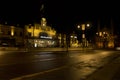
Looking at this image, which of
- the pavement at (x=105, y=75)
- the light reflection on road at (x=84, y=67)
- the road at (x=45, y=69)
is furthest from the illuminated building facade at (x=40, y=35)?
the pavement at (x=105, y=75)

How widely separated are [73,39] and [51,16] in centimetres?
2159

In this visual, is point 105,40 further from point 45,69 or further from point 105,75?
point 105,75

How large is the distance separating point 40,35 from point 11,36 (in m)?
16.6

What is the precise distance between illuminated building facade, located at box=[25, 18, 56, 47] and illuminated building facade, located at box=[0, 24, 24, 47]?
2.18m

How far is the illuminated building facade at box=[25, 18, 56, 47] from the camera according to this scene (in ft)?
295

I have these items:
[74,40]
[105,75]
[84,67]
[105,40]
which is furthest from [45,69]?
[74,40]

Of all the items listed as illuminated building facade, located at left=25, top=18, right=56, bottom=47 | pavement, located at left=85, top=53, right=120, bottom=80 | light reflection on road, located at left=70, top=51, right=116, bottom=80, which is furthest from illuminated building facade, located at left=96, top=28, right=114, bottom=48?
pavement, located at left=85, top=53, right=120, bottom=80

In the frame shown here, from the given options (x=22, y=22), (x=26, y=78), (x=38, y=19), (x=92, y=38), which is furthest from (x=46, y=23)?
(x=26, y=78)

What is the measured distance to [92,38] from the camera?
123 metres

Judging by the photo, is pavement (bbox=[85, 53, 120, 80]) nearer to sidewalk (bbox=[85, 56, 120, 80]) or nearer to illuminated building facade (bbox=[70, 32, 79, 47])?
sidewalk (bbox=[85, 56, 120, 80])

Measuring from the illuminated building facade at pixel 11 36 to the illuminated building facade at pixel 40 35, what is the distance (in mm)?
2181

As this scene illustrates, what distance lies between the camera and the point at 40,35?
96938mm

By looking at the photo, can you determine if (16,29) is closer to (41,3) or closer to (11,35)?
(11,35)

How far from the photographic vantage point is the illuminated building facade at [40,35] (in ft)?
295
